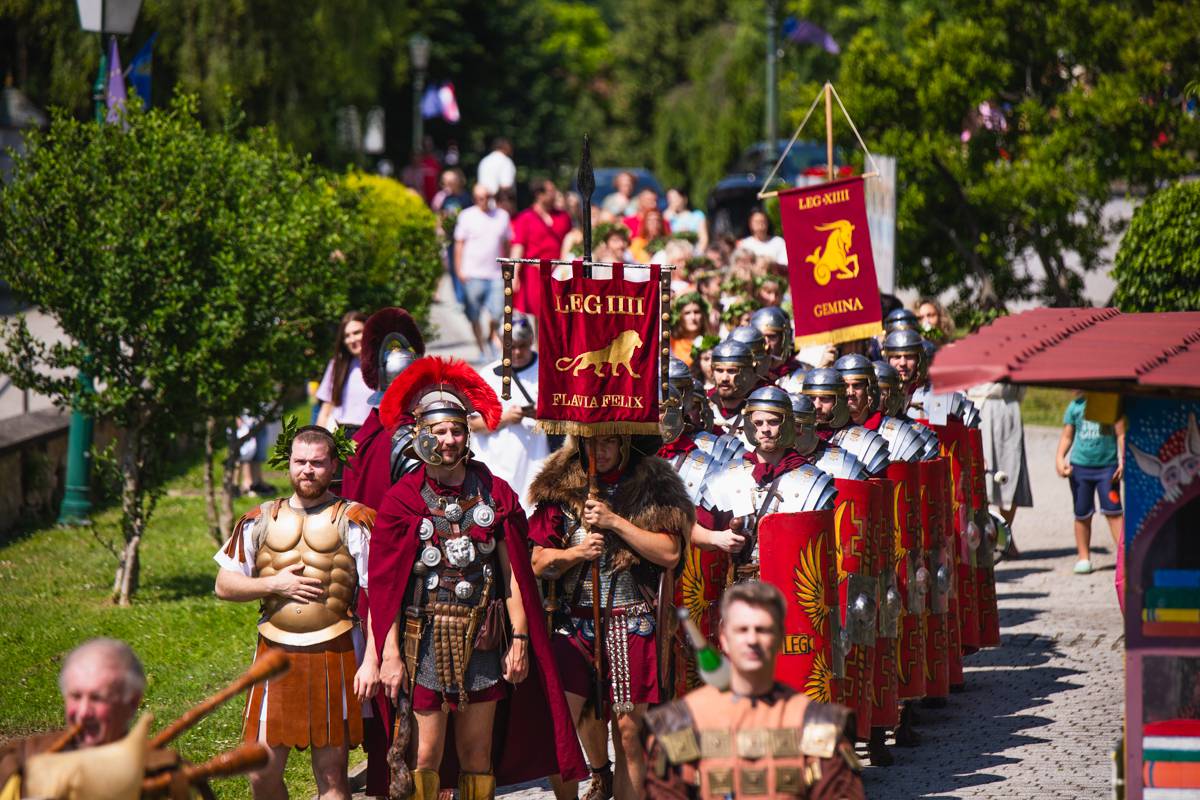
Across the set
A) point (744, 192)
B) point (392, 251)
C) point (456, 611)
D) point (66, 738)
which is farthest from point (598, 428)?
point (744, 192)

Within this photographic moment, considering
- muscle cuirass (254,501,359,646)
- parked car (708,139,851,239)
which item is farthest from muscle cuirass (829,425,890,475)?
parked car (708,139,851,239)

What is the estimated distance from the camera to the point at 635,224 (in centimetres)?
2186

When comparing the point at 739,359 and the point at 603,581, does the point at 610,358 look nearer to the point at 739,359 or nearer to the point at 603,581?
the point at 603,581

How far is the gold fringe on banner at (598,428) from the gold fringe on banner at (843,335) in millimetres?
4119

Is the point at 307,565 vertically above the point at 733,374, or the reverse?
the point at 733,374

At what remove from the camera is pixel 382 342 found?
980 centimetres

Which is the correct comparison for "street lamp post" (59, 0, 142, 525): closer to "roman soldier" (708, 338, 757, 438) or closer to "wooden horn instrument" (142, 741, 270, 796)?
"roman soldier" (708, 338, 757, 438)

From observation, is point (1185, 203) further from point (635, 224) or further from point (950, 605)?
point (635, 224)

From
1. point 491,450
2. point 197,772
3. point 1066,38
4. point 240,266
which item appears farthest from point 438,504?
point 1066,38

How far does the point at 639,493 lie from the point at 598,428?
1.10ft

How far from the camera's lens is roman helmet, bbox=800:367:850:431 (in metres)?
9.39

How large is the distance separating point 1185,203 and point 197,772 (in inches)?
467

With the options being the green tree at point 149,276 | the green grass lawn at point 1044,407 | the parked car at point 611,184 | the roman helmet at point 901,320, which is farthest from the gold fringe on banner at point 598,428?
the parked car at point 611,184

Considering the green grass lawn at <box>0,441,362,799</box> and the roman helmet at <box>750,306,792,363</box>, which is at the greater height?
the roman helmet at <box>750,306,792,363</box>
